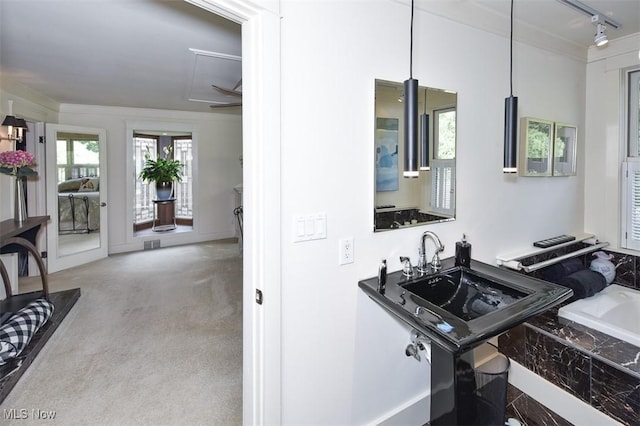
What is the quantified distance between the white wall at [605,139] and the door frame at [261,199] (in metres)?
3.01

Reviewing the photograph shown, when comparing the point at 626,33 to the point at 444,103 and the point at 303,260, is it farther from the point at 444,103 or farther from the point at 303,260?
the point at 303,260

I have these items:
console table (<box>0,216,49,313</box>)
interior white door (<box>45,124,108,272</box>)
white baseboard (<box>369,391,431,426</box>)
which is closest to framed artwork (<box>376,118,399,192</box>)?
white baseboard (<box>369,391,431,426</box>)

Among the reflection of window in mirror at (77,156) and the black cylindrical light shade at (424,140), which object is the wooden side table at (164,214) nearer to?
the reflection of window in mirror at (77,156)

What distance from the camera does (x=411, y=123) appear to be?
1.28 meters

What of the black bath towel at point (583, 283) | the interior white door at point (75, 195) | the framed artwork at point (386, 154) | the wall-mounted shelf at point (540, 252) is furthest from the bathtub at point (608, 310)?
the interior white door at point (75, 195)

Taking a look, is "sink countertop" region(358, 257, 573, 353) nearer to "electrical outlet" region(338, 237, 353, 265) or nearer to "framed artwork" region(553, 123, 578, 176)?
"electrical outlet" region(338, 237, 353, 265)

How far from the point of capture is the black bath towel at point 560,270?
246cm

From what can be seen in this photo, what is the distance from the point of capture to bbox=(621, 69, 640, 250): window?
2.64 metres

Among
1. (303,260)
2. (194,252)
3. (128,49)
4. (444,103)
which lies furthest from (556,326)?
(194,252)

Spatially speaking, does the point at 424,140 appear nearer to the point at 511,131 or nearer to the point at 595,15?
the point at 511,131

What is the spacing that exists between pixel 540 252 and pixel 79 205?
5715 millimetres

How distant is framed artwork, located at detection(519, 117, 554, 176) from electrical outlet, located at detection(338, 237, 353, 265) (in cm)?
161

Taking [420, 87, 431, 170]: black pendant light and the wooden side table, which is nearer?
[420, 87, 431, 170]: black pendant light

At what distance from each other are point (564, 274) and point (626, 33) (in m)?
1.97
